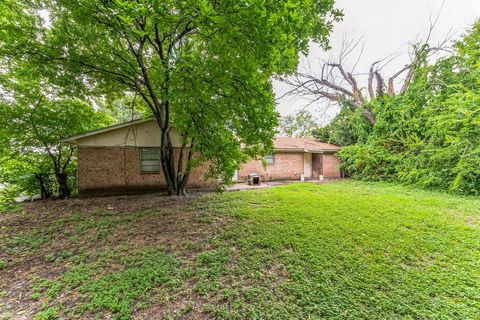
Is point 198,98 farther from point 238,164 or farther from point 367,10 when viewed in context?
point 367,10

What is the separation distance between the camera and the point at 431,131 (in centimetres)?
938

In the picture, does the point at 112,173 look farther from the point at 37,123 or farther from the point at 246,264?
the point at 246,264

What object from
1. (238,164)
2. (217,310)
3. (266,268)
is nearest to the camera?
(217,310)

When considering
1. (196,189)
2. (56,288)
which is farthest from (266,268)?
(196,189)

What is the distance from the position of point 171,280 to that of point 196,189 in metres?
7.21

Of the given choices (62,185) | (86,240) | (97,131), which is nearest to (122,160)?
(97,131)

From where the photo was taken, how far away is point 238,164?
6.84 m

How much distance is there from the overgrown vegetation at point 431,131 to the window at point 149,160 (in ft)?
40.2

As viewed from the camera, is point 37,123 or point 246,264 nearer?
point 246,264

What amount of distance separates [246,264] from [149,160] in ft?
26.3

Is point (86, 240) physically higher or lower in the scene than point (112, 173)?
lower

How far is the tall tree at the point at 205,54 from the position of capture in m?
3.23

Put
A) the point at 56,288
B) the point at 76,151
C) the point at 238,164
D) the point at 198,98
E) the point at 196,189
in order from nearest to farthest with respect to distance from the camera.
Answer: the point at 56,288 < the point at 198,98 < the point at 238,164 < the point at 76,151 < the point at 196,189

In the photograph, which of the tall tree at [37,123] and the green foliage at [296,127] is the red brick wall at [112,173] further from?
the green foliage at [296,127]
